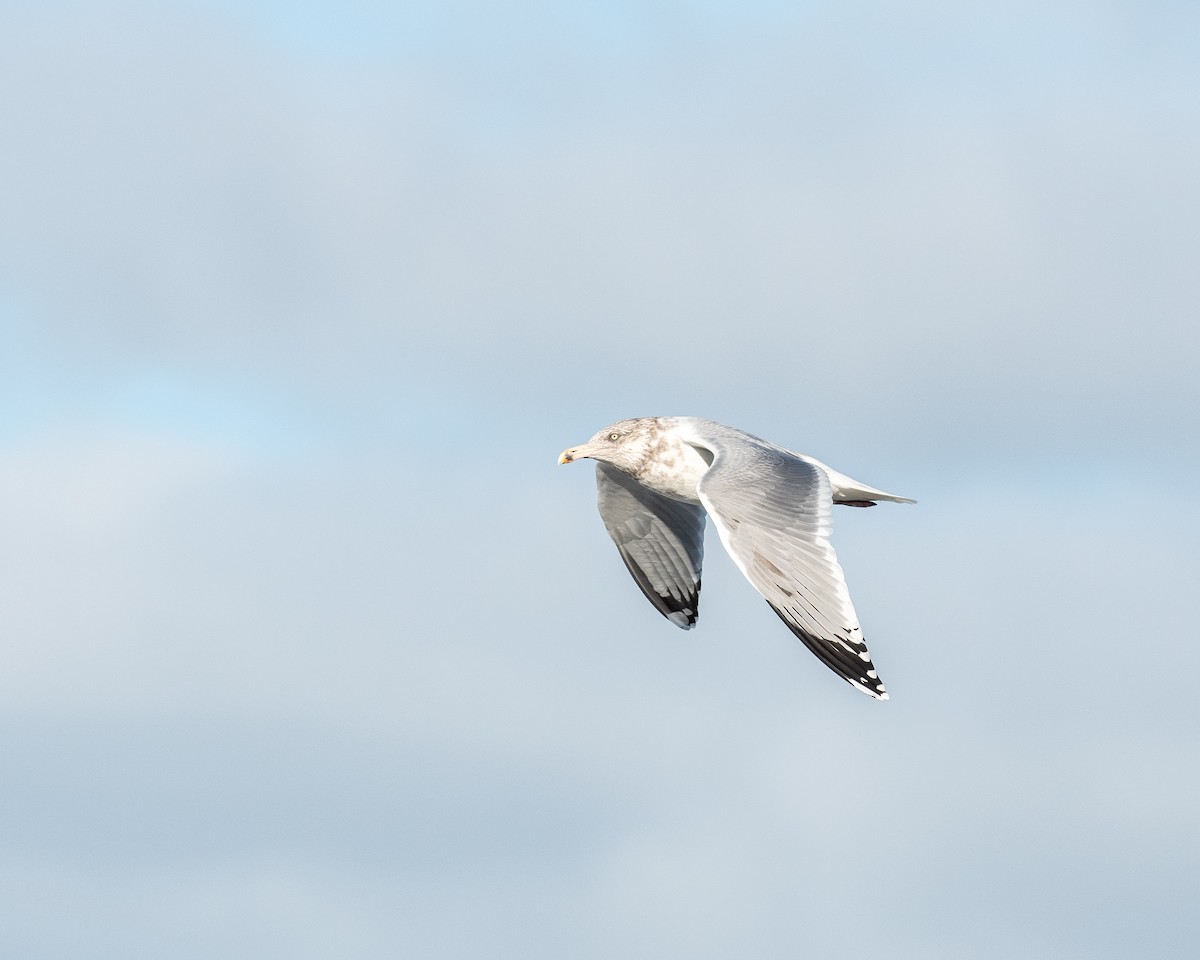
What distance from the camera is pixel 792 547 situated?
1731 cm

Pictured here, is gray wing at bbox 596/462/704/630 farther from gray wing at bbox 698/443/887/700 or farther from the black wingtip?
the black wingtip

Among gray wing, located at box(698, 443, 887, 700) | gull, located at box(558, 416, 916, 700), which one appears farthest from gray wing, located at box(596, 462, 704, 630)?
gray wing, located at box(698, 443, 887, 700)

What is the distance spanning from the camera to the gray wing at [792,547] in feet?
52.9

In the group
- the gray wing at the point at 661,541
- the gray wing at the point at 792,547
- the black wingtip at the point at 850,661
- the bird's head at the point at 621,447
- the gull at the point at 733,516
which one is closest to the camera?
the black wingtip at the point at 850,661

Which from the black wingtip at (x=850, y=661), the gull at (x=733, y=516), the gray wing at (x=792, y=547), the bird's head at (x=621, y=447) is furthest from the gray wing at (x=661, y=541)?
the black wingtip at (x=850, y=661)

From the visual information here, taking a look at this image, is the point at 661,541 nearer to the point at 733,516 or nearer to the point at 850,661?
the point at 733,516

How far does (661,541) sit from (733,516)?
624 centimetres

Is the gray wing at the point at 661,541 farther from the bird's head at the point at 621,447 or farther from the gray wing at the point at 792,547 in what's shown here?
the gray wing at the point at 792,547

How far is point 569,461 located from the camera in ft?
74.3

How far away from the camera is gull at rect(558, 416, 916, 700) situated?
16469 millimetres

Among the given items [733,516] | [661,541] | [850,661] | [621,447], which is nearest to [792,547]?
[733,516]

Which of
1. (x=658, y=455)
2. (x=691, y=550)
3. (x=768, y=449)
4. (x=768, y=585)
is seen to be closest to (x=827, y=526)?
(x=768, y=585)

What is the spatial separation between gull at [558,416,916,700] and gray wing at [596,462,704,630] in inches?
0.5

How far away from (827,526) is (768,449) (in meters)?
3.05
